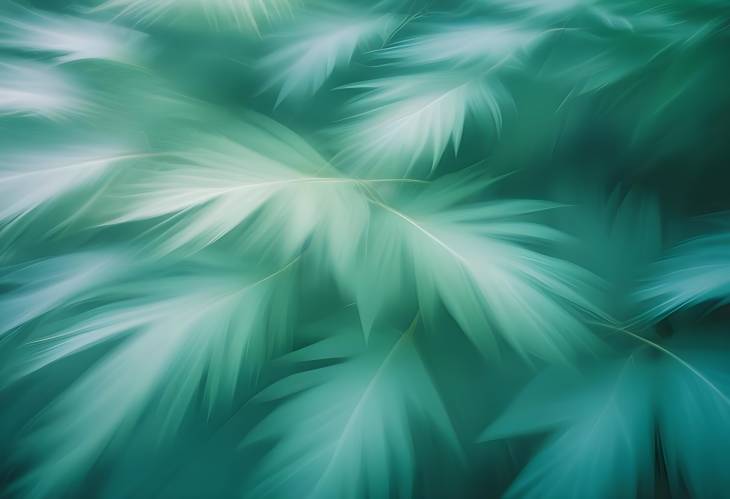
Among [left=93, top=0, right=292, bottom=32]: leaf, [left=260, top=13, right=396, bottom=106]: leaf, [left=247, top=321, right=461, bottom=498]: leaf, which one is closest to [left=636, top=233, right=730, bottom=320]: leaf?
[left=247, top=321, right=461, bottom=498]: leaf

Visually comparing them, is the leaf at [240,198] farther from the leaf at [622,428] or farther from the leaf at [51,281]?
the leaf at [622,428]

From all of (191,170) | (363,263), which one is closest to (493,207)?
(363,263)

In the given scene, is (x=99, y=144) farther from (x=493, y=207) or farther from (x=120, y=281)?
(x=493, y=207)

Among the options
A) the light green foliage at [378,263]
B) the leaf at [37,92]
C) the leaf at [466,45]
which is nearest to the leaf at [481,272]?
the light green foliage at [378,263]

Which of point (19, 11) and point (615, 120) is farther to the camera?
point (19, 11)

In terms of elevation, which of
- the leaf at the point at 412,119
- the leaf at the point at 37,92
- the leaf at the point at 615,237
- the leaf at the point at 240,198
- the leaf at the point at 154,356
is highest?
the leaf at the point at 37,92

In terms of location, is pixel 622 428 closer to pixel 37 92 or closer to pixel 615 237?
pixel 615 237
